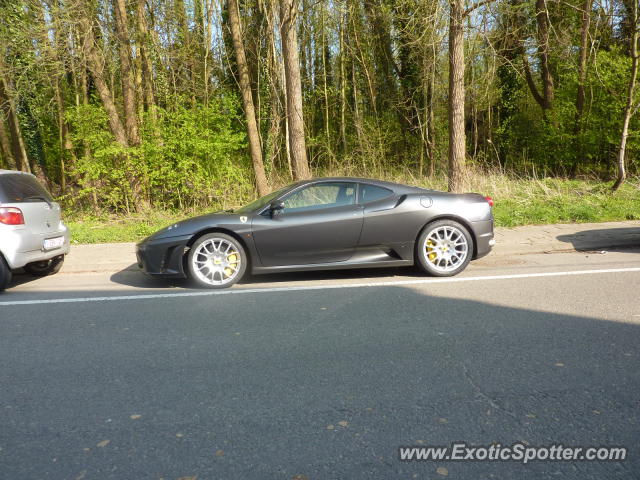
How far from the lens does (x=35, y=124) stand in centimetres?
2186

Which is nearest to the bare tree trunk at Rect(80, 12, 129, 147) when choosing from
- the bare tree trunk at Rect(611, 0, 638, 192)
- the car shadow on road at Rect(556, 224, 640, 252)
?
the car shadow on road at Rect(556, 224, 640, 252)

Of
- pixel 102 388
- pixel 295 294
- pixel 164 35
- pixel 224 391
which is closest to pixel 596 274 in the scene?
pixel 295 294

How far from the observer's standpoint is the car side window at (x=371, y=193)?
6.50 meters

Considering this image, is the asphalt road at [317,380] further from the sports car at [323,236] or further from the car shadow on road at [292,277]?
the car shadow on road at [292,277]

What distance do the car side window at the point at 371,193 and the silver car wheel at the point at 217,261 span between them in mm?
1734

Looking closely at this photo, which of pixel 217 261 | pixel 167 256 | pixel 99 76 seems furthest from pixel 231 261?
pixel 99 76

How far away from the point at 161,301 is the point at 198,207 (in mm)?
7755

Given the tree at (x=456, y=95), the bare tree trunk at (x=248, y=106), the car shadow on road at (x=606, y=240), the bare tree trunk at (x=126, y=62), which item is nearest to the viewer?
the car shadow on road at (x=606, y=240)

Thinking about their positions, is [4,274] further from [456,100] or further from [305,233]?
[456,100]

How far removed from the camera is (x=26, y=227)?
6566 millimetres

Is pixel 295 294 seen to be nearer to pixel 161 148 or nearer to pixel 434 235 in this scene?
pixel 434 235

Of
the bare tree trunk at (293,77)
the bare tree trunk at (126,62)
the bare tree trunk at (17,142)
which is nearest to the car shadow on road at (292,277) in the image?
the bare tree trunk at (293,77)

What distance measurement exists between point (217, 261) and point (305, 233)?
114 cm

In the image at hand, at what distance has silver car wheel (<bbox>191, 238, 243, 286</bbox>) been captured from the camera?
623 cm
